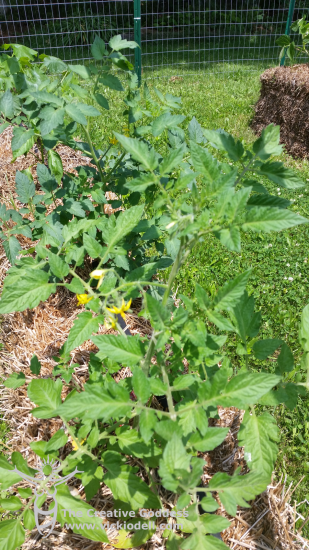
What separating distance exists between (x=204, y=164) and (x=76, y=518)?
0.92m

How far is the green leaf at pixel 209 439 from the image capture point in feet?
2.94

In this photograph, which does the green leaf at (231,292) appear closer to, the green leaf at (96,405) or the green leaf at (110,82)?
the green leaf at (96,405)

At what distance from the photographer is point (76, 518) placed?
101cm

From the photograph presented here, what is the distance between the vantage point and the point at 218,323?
969 mm

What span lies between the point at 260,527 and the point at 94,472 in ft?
2.06

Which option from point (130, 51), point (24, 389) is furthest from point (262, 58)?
point (24, 389)

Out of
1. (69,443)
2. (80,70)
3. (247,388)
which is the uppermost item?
(80,70)

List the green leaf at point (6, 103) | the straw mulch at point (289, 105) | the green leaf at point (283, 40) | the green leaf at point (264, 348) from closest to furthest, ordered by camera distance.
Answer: the green leaf at point (264, 348) → the green leaf at point (6, 103) → the straw mulch at point (289, 105) → the green leaf at point (283, 40)

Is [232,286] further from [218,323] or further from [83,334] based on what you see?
[83,334]

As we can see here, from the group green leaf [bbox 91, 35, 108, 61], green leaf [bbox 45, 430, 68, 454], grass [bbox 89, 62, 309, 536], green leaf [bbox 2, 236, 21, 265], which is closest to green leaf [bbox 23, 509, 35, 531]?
green leaf [bbox 45, 430, 68, 454]

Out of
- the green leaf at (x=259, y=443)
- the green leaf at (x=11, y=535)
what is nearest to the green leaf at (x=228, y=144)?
the green leaf at (x=259, y=443)

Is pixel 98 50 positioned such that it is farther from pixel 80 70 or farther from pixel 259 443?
pixel 259 443

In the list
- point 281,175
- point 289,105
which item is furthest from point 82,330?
point 289,105

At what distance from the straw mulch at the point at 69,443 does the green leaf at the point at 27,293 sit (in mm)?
514
